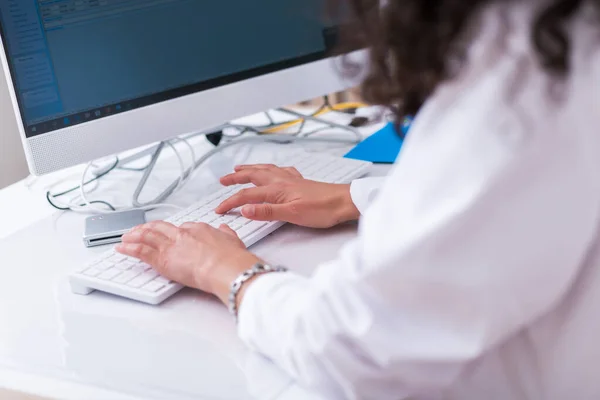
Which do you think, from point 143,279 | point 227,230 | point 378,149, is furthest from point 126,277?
point 378,149

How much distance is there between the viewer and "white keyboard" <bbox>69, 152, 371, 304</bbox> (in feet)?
2.60

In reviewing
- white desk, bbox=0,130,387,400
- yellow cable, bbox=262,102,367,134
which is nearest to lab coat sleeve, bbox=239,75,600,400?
white desk, bbox=0,130,387,400

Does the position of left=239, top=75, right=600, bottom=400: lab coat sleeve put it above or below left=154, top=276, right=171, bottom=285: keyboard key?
above

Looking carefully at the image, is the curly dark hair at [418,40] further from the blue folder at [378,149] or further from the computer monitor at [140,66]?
the blue folder at [378,149]

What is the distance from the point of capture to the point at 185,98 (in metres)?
1.08

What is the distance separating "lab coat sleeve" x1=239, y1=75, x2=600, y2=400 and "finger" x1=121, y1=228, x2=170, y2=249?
312mm

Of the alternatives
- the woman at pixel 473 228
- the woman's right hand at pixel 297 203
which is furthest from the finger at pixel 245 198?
the woman at pixel 473 228

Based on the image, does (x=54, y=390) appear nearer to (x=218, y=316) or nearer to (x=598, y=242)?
(x=218, y=316)

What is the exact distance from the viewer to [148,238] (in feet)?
2.77

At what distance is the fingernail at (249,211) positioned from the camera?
926 millimetres

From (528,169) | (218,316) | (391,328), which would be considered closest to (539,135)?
(528,169)

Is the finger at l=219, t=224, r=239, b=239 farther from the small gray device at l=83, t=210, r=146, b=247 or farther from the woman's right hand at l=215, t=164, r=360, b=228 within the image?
the small gray device at l=83, t=210, r=146, b=247

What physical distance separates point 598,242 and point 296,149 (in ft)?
2.73

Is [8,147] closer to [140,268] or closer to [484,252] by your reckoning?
[140,268]
